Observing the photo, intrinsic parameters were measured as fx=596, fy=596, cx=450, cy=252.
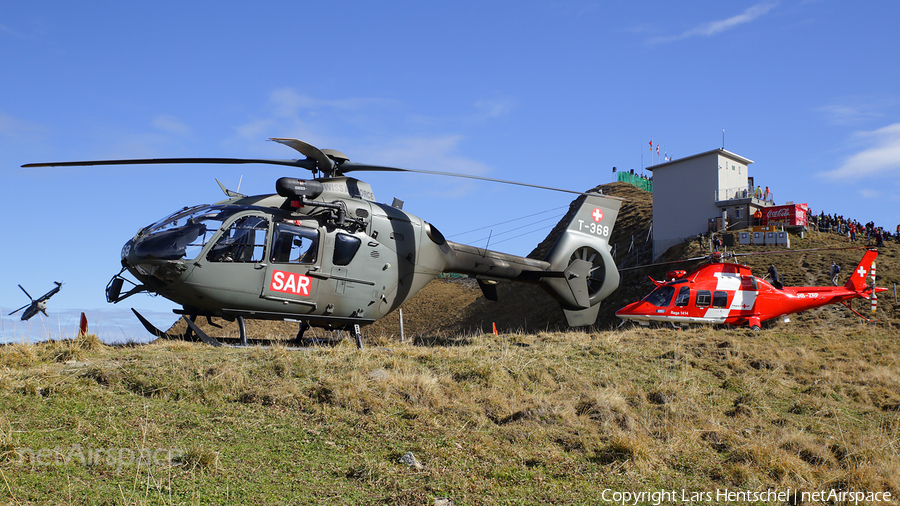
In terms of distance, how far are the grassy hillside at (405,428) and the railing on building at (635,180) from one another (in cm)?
6833

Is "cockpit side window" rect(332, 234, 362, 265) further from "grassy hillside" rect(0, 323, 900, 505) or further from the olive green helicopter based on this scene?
"grassy hillside" rect(0, 323, 900, 505)

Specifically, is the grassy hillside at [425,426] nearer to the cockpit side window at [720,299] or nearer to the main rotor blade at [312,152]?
the main rotor blade at [312,152]

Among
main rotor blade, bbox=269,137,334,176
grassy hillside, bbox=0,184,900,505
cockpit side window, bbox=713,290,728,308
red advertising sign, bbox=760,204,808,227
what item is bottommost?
grassy hillside, bbox=0,184,900,505

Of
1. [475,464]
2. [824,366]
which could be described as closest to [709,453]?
[475,464]

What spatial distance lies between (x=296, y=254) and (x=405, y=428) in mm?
6426

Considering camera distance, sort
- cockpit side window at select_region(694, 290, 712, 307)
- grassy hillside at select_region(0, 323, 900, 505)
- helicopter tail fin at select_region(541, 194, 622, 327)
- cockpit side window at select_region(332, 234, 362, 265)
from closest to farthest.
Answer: grassy hillside at select_region(0, 323, 900, 505), cockpit side window at select_region(332, 234, 362, 265), helicopter tail fin at select_region(541, 194, 622, 327), cockpit side window at select_region(694, 290, 712, 307)

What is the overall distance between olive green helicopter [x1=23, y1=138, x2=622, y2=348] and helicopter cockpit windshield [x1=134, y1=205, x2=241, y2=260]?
0.07 ft

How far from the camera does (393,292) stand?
49.2 ft

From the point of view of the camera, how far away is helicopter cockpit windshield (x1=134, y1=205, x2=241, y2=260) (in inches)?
466

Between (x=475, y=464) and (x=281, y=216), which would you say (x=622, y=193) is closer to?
(x=281, y=216)

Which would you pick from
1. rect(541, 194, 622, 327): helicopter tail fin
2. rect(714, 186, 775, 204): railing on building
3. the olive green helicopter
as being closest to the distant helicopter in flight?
the olive green helicopter

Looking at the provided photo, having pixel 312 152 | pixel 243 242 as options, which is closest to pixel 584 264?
pixel 312 152

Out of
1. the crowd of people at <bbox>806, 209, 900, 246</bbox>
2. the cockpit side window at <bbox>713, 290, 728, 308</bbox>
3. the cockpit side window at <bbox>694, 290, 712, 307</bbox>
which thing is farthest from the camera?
the crowd of people at <bbox>806, 209, 900, 246</bbox>

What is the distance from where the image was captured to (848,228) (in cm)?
4684
